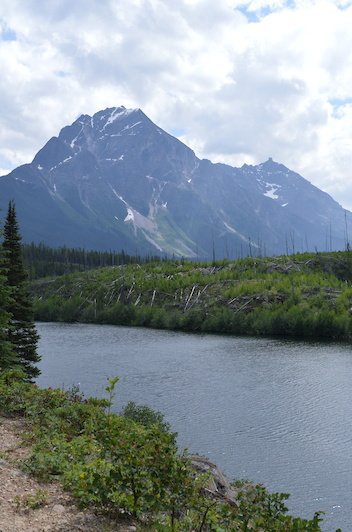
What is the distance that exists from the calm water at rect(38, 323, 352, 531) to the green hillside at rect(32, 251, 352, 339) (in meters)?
10.7

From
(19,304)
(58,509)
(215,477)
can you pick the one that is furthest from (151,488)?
(19,304)

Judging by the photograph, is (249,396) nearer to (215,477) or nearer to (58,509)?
(215,477)

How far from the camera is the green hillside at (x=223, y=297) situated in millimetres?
98250

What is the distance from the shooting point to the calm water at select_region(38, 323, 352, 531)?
95.2 feet

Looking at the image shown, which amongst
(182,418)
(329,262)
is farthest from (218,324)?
(182,418)

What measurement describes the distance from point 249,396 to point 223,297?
66.9m

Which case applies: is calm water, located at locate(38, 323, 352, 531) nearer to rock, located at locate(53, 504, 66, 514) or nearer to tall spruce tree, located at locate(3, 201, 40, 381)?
tall spruce tree, located at locate(3, 201, 40, 381)

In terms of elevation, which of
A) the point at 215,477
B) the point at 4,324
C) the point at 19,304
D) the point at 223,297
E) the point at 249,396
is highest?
the point at 19,304

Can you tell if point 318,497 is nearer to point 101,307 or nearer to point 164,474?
point 164,474

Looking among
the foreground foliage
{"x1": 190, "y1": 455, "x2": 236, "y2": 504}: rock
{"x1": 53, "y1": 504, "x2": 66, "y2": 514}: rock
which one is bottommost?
{"x1": 190, "y1": 455, "x2": 236, "y2": 504}: rock

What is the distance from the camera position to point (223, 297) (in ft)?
374

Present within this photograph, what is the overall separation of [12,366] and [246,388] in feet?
92.8

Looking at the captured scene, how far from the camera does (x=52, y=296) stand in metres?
145

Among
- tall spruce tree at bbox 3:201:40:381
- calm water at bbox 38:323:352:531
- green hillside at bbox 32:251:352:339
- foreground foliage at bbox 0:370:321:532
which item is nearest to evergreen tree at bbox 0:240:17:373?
tall spruce tree at bbox 3:201:40:381
